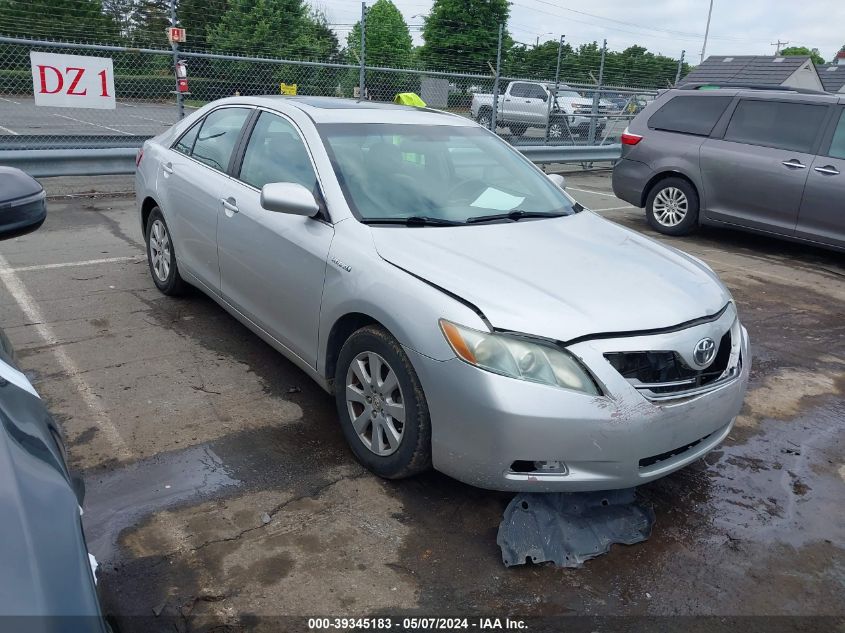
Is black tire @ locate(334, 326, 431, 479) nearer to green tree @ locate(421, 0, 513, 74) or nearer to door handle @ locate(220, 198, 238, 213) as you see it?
door handle @ locate(220, 198, 238, 213)

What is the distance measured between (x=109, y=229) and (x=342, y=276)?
17.3ft

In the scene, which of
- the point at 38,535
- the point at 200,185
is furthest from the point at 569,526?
the point at 200,185

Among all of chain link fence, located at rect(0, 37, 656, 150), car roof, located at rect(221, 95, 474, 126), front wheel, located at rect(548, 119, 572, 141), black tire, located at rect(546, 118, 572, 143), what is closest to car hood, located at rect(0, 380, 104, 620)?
car roof, located at rect(221, 95, 474, 126)

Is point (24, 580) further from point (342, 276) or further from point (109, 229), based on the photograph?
point (109, 229)

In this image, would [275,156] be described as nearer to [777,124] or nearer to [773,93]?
[777,124]

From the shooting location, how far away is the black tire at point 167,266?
5.16 m

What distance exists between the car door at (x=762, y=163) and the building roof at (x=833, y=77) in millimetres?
14056

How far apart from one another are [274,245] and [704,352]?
2184mm

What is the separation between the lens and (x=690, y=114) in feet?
28.7

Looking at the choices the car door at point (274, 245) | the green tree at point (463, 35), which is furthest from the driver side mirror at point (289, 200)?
the green tree at point (463, 35)

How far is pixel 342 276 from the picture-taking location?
3.31 metres

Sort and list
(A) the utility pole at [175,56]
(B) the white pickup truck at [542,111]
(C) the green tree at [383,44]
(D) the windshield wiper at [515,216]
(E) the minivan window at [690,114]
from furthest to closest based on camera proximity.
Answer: (C) the green tree at [383,44] < (B) the white pickup truck at [542,111] < (A) the utility pole at [175,56] < (E) the minivan window at [690,114] < (D) the windshield wiper at [515,216]

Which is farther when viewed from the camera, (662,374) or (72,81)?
(72,81)

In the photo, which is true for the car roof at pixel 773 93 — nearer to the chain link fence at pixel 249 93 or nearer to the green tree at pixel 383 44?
the chain link fence at pixel 249 93
